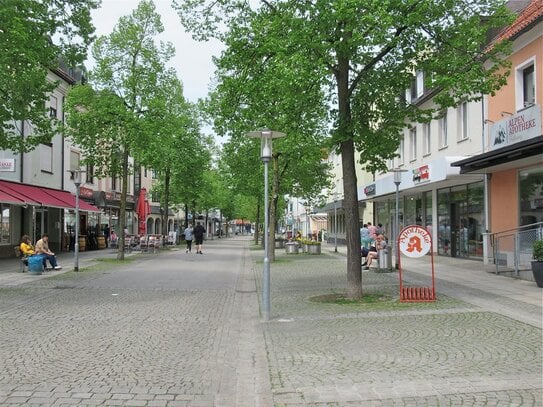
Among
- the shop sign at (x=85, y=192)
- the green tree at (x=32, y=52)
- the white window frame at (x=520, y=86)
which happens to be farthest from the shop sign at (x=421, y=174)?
the shop sign at (x=85, y=192)

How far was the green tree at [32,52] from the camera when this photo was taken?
12.2 m

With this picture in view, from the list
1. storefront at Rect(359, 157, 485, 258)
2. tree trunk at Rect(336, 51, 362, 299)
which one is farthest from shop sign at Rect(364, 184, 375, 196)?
tree trunk at Rect(336, 51, 362, 299)

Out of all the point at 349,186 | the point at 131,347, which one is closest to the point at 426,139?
the point at 349,186

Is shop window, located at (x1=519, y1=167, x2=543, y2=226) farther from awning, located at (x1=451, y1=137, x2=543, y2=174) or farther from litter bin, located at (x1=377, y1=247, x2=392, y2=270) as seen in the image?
litter bin, located at (x1=377, y1=247, x2=392, y2=270)

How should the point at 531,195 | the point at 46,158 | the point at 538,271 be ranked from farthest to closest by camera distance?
the point at 46,158 < the point at 531,195 < the point at 538,271

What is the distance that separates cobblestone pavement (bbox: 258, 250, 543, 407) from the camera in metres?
5.20

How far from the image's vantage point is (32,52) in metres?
12.4

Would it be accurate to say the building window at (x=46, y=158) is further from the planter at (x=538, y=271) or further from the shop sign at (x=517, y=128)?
the planter at (x=538, y=271)

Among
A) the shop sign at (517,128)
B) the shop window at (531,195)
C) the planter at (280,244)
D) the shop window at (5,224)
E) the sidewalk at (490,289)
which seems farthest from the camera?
the planter at (280,244)

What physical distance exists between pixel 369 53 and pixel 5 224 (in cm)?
2080

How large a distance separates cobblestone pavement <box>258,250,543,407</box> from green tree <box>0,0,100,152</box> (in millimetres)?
7582

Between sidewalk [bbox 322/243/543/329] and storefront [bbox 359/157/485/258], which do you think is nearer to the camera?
sidewalk [bbox 322/243/543/329]

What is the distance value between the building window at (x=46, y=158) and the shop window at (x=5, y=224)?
3.57m

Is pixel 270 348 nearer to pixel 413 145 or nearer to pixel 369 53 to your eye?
pixel 369 53
